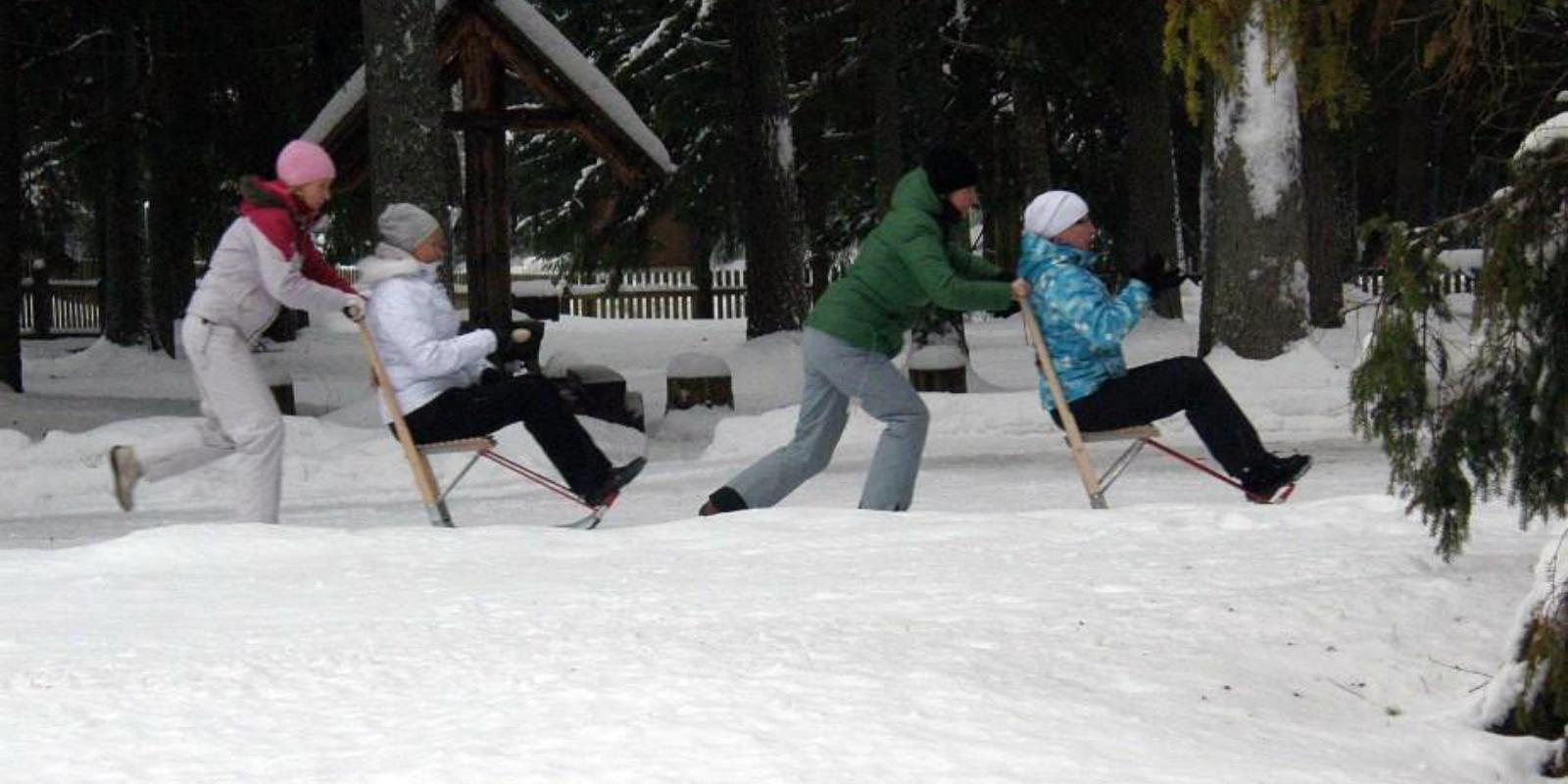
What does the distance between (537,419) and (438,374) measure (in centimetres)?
47

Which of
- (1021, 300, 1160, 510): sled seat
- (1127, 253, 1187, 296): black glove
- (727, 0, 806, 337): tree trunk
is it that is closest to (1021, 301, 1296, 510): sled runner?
(1021, 300, 1160, 510): sled seat

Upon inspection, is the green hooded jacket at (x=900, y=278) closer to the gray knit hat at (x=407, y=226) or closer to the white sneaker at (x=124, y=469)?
the gray knit hat at (x=407, y=226)

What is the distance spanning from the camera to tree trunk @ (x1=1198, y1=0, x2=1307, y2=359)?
1580 cm

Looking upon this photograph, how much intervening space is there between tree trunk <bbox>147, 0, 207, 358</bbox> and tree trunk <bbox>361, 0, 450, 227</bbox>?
319 inches

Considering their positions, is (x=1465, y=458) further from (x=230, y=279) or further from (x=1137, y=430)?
(x=230, y=279)

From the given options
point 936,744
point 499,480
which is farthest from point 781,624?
point 499,480

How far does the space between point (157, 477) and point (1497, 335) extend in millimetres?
6143

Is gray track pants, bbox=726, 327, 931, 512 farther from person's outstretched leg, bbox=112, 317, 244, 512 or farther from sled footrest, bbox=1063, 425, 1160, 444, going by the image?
person's outstretched leg, bbox=112, 317, 244, 512

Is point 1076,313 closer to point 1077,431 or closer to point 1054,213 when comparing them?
point 1054,213

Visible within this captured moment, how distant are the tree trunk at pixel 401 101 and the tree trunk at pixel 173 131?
8093 mm

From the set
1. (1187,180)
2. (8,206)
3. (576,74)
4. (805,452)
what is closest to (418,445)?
(805,452)

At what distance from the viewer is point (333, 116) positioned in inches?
670

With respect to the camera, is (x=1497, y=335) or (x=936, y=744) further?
(x=1497, y=335)

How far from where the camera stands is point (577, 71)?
57.8 ft
